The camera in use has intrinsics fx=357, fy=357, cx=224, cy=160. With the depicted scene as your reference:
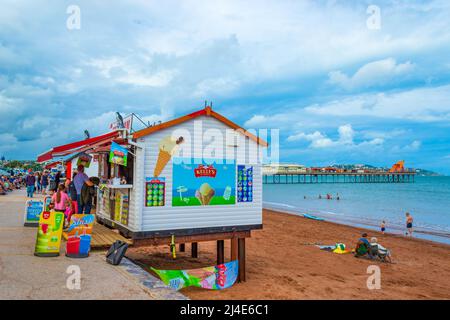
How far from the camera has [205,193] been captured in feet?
33.0

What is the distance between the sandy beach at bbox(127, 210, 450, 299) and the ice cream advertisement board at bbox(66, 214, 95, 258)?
2.75 metres

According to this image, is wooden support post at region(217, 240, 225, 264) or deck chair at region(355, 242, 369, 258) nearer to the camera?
wooden support post at region(217, 240, 225, 264)

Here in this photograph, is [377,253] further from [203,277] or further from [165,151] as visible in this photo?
[165,151]

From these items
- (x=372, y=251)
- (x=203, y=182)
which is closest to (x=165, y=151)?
(x=203, y=182)

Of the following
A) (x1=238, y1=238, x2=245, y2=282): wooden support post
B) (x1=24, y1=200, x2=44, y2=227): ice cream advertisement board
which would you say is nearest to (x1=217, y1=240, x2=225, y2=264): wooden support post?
(x1=238, y1=238, x2=245, y2=282): wooden support post

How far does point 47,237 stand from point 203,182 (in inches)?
161

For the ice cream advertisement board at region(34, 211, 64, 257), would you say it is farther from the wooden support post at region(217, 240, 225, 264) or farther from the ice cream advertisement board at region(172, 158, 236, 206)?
the wooden support post at region(217, 240, 225, 264)

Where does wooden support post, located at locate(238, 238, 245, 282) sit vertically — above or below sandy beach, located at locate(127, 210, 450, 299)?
above

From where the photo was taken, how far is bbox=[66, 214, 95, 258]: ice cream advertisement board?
8.16m

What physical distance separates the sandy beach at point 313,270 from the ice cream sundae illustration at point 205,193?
93.0 inches

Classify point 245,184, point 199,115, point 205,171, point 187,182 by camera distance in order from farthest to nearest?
point 245,184 < point 205,171 < point 199,115 < point 187,182

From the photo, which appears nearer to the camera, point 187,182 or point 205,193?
point 187,182

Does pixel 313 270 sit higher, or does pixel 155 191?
pixel 155 191

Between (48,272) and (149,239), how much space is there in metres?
2.82
